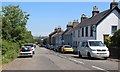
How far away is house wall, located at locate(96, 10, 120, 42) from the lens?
50.9m

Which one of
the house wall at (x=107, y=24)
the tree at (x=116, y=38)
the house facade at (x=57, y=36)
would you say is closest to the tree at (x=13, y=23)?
the house wall at (x=107, y=24)

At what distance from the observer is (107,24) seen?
51125mm

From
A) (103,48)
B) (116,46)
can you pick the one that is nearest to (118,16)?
(116,46)

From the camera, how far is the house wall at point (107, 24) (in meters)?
50.9

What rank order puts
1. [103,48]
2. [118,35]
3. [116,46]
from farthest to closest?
[116,46]
[118,35]
[103,48]

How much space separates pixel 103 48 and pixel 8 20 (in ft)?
69.0

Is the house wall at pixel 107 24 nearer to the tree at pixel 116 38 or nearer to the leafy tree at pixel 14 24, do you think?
the leafy tree at pixel 14 24

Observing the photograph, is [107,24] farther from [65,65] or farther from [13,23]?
[65,65]

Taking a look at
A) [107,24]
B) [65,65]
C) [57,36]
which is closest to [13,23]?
[107,24]

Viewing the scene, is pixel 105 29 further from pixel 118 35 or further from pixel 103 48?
pixel 103 48

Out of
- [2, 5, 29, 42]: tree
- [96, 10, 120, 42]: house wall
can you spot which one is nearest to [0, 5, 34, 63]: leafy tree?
[2, 5, 29, 42]: tree

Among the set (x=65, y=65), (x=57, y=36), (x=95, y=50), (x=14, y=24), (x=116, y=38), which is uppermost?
(x=57, y=36)

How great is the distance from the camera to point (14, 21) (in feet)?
154

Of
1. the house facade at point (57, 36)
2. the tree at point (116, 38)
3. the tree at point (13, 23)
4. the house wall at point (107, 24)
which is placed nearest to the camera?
the tree at point (116, 38)
